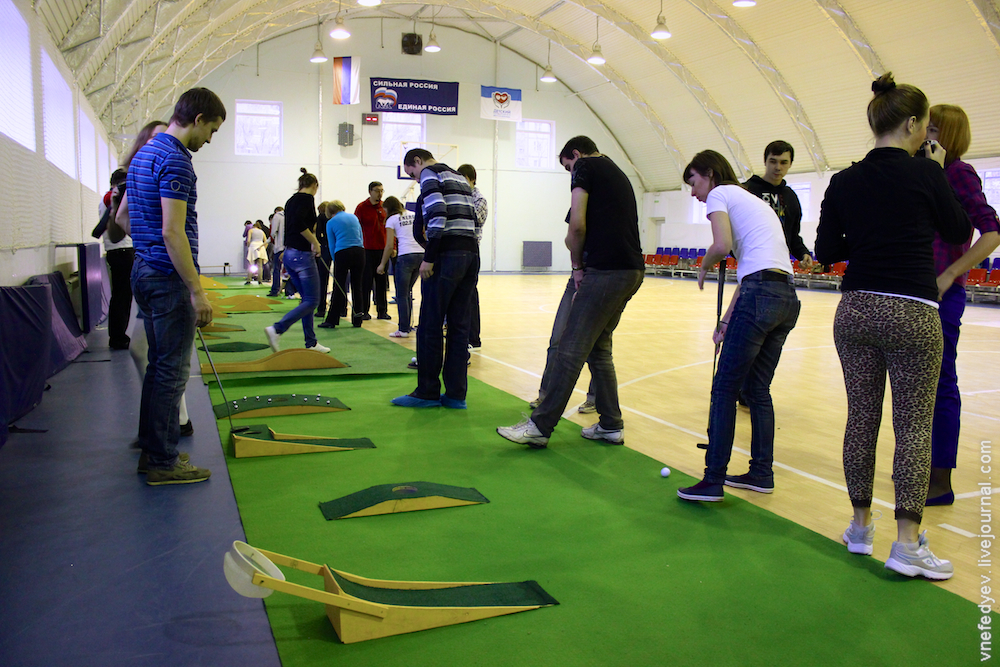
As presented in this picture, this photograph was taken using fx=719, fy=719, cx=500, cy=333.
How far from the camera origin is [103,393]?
17.4 ft

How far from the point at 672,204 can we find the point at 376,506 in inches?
1005

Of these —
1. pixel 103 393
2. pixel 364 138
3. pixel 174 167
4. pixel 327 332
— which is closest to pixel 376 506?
pixel 174 167

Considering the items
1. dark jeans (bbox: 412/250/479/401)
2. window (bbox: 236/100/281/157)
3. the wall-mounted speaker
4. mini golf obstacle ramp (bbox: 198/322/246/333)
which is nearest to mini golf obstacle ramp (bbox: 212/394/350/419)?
dark jeans (bbox: 412/250/479/401)

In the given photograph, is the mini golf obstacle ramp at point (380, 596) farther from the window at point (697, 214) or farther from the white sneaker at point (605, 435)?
the window at point (697, 214)

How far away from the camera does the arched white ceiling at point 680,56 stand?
13078 millimetres

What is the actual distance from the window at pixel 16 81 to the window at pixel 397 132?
18381mm

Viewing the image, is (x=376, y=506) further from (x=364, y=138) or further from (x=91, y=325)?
(x=364, y=138)

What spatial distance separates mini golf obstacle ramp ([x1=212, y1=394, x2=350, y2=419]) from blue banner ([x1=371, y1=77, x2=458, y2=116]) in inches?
793

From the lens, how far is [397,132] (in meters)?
24.9

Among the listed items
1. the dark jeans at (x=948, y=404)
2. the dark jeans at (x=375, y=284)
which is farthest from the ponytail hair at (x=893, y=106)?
the dark jeans at (x=375, y=284)

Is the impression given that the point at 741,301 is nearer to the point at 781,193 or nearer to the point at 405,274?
the point at 781,193

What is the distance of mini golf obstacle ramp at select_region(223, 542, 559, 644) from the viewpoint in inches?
77.4

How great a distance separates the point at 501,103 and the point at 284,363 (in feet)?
59.1

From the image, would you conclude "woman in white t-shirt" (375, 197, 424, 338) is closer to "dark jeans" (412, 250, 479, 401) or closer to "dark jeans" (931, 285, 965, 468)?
"dark jeans" (412, 250, 479, 401)
